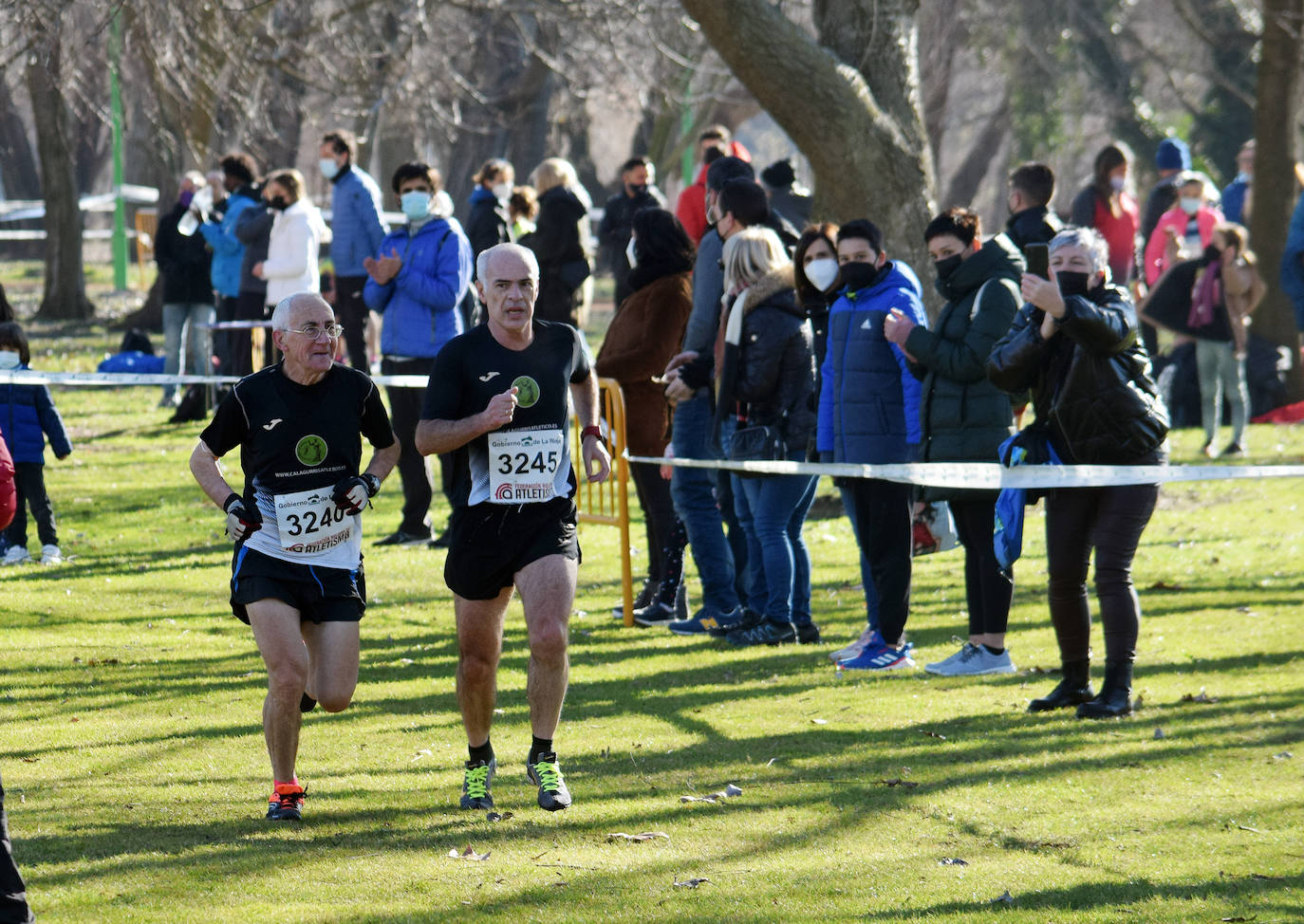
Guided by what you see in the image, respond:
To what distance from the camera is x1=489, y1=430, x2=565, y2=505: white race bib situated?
6.32 m

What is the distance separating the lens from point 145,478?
1532 centimetres

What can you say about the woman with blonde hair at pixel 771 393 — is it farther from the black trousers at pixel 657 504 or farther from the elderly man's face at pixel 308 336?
the elderly man's face at pixel 308 336

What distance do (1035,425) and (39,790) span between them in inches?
168

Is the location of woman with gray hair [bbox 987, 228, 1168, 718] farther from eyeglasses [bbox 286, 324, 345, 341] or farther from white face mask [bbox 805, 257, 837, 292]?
eyeglasses [bbox 286, 324, 345, 341]

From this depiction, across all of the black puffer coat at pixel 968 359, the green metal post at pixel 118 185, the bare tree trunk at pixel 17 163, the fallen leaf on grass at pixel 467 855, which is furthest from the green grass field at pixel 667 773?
the bare tree trunk at pixel 17 163

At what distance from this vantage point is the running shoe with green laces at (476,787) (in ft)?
21.2

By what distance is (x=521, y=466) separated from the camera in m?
6.34

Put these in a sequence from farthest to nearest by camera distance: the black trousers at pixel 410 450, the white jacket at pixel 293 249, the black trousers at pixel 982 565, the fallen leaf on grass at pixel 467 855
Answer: the white jacket at pixel 293 249, the black trousers at pixel 410 450, the black trousers at pixel 982 565, the fallen leaf on grass at pixel 467 855

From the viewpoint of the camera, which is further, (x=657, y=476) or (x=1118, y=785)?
(x=657, y=476)

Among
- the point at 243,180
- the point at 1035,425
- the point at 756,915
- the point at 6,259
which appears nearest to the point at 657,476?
the point at 1035,425

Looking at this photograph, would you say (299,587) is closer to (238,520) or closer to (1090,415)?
(238,520)

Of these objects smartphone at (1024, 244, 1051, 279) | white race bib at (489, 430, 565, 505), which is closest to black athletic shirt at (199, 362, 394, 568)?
white race bib at (489, 430, 565, 505)

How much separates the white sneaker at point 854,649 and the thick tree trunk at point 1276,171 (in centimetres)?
1072

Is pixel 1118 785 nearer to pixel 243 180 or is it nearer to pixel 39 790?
pixel 39 790
